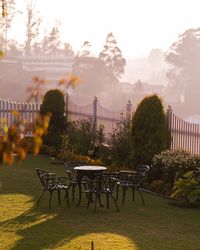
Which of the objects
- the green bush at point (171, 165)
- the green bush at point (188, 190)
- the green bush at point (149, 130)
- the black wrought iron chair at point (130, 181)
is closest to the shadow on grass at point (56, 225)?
the black wrought iron chair at point (130, 181)

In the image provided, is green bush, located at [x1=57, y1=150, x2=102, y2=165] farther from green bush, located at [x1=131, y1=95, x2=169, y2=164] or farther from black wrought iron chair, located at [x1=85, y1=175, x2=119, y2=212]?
black wrought iron chair, located at [x1=85, y1=175, x2=119, y2=212]

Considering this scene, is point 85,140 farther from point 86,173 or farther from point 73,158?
point 86,173

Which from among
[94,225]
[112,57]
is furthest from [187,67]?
[94,225]

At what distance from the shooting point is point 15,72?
8431 centimetres

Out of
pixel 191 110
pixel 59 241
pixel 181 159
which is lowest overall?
pixel 59 241

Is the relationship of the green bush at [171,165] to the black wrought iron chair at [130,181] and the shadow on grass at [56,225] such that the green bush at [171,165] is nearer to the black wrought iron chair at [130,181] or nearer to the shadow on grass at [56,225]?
the black wrought iron chair at [130,181]

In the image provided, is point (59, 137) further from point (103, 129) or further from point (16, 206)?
point (16, 206)

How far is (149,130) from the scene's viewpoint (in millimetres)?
13648

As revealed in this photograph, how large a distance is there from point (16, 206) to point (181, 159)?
4.01 m

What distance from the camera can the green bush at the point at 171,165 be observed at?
11387mm

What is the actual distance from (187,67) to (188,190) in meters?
78.8

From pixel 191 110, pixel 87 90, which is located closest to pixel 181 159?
pixel 87 90

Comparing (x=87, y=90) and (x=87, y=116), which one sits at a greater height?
(x=87, y=90)

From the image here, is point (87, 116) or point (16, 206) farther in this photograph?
point (87, 116)
